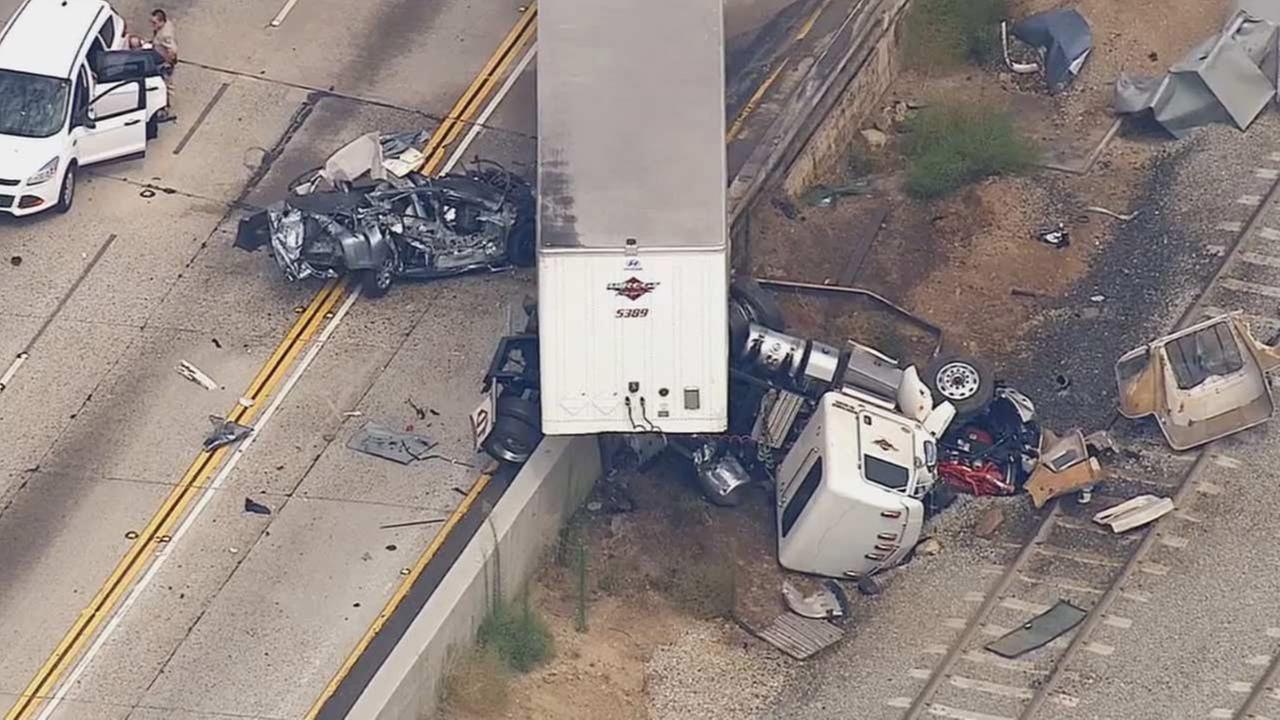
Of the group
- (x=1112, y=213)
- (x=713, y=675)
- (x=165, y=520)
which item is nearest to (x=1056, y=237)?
(x=1112, y=213)

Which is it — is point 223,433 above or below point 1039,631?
above

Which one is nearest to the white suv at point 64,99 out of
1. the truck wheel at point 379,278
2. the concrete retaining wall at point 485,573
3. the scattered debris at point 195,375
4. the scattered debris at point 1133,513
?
the scattered debris at point 195,375

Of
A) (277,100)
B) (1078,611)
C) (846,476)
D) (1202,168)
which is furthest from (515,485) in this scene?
(1202,168)

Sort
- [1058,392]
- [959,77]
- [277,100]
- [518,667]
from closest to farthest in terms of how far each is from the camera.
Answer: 1. [518,667]
2. [1058,392]
3. [277,100]
4. [959,77]

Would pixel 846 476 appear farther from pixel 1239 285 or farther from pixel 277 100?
pixel 277 100

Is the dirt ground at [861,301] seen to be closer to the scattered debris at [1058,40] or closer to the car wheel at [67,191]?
the scattered debris at [1058,40]

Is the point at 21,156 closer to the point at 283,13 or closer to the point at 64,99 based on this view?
the point at 64,99
